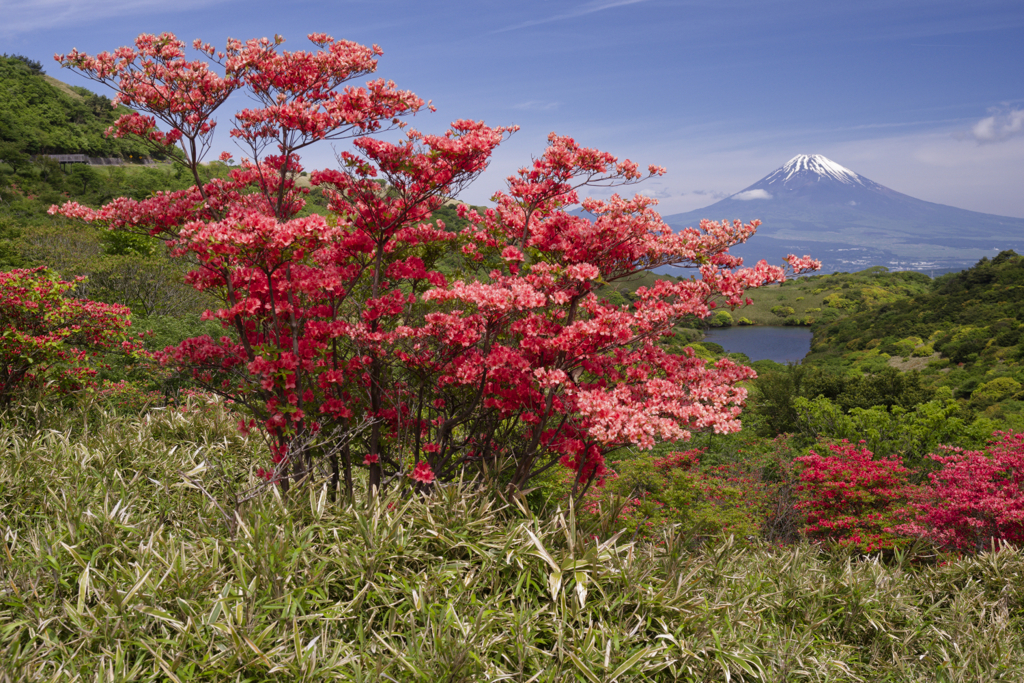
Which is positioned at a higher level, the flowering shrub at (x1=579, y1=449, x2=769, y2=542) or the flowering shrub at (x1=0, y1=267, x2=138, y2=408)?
the flowering shrub at (x1=0, y1=267, x2=138, y2=408)

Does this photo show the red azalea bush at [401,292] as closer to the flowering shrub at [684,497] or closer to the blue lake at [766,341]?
the flowering shrub at [684,497]

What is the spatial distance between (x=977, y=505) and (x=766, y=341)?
10359cm

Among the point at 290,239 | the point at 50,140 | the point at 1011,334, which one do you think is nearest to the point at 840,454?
the point at 290,239

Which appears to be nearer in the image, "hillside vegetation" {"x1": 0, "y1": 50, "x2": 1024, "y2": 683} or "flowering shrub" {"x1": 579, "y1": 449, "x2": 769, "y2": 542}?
"hillside vegetation" {"x1": 0, "y1": 50, "x2": 1024, "y2": 683}

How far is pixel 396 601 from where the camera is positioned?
181 inches

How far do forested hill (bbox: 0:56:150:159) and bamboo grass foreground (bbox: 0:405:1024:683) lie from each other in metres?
78.1

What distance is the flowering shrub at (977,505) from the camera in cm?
966

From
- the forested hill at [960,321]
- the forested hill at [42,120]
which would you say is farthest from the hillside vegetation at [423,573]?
the forested hill at [42,120]

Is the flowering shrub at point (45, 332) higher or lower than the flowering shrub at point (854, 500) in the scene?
higher

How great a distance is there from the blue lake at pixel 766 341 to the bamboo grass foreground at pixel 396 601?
86778mm

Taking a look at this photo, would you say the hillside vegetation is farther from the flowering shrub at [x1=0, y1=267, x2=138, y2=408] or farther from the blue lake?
the blue lake

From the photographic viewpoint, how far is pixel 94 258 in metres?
25.0

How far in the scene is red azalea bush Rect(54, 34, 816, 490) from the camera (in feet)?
18.1

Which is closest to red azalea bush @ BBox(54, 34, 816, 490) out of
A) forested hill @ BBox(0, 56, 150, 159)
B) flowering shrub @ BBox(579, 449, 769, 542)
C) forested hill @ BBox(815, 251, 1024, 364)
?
flowering shrub @ BBox(579, 449, 769, 542)
